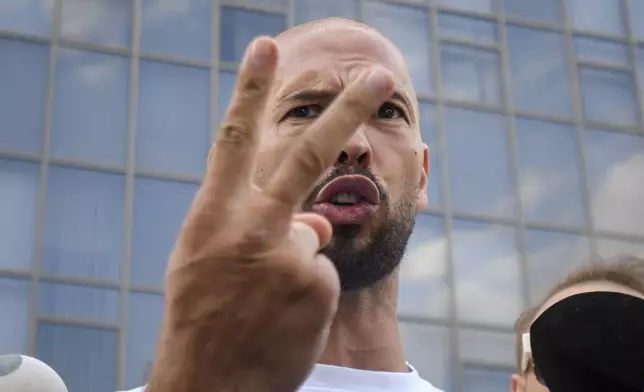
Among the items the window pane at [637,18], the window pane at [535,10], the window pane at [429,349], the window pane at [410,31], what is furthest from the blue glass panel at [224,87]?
the window pane at [637,18]

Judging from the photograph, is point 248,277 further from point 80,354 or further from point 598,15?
point 598,15

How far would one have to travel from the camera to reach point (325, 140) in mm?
1527

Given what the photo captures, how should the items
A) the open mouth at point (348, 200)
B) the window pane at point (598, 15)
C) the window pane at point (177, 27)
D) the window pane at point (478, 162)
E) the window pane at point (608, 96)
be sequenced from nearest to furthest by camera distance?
the open mouth at point (348, 200)
the window pane at point (177, 27)
the window pane at point (478, 162)
the window pane at point (608, 96)
the window pane at point (598, 15)

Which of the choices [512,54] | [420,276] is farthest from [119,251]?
[512,54]

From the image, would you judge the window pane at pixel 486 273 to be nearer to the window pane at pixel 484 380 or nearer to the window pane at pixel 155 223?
the window pane at pixel 484 380

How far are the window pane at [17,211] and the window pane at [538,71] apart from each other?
5.99 metres

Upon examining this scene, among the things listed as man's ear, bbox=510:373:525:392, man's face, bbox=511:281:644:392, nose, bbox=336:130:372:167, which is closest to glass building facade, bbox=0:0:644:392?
man's ear, bbox=510:373:525:392

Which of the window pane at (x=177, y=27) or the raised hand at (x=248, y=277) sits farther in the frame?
the window pane at (x=177, y=27)

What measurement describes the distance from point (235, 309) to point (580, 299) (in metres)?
0.74

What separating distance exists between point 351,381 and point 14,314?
29.6ft

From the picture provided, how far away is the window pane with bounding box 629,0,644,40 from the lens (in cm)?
1453

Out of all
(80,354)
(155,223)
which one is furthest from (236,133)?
(155,223)

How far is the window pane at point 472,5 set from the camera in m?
13.8

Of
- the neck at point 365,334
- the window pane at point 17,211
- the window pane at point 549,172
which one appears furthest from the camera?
the window pane at point 549,172
